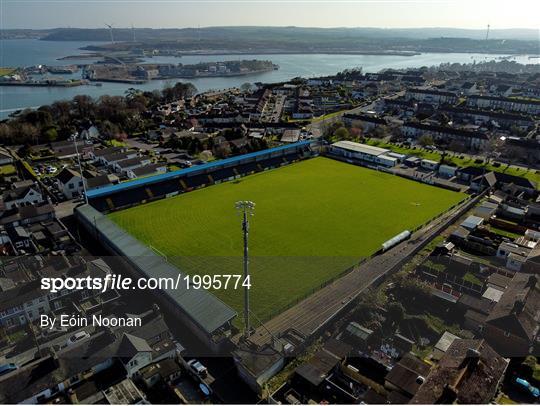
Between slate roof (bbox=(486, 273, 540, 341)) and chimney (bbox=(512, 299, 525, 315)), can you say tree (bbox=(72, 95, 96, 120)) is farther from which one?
chimney (bbox=(512, 299, 525, 315))

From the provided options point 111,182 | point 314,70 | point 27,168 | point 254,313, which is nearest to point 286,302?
point 254,313

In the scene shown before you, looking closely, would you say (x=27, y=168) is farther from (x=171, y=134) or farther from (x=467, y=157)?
(x=467, y=157)

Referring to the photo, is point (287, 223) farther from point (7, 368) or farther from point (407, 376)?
point (7, 368)

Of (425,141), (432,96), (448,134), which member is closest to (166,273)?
(425,141)

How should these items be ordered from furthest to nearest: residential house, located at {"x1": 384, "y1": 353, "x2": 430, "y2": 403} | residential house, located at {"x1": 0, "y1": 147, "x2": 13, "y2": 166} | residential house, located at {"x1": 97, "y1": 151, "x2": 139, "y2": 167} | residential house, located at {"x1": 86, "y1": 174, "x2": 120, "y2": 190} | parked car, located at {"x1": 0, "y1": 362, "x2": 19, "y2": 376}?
residential house, located at {"x1": 0, "y1": 147, "x2": 13, "y2": 166}, residential house, located at {"x1": 97, "y1": 151, "x2": 139, "y2": 167}, residential house, located at {"x1": 86, "y1": 174, "x2": 120, "y2": 190}, parked car, located at {"x1": 0, "y1": 362, "x2": 19, "y2": 376}, residential house, located at {"x1": 384, "y1": 353, "x2": 430, "y2": 403}

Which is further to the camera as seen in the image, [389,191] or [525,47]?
[525,47]

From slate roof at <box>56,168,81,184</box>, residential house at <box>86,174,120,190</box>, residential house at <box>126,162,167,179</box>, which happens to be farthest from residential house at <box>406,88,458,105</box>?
slate roof at <box>56,168,81,184</box>
